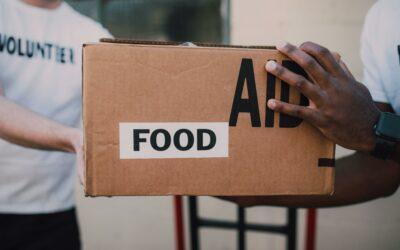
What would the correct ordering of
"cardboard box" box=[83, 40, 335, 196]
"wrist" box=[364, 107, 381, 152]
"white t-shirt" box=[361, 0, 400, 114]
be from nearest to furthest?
"cardboard box" box=[83, 40, 335, 196] → "wrist" box=[364, 107, 381, 152] → "white t-shirt" box=[361, 0, 400, 114]

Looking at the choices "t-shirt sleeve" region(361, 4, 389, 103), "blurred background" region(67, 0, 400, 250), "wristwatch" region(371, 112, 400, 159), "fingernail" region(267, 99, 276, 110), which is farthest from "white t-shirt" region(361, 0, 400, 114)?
"blurred background" region(67, 0, 400, 250)

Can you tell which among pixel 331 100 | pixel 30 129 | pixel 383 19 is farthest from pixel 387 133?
pixel 30 129

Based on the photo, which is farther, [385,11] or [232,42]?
[232,42]

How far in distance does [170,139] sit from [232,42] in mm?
1326

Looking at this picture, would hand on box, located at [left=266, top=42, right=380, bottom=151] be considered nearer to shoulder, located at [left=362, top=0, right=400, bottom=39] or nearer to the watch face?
the watch face

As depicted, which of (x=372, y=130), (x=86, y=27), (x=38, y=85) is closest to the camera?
(x=372, y=130)

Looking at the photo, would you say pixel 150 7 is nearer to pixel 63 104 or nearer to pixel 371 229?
pixel 63 104

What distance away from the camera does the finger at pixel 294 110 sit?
30.7 inches

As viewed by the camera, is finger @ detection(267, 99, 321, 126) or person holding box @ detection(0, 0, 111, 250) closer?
finger @ detection(267, 99, 321, 126)

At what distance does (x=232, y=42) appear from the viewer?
2.01 meters

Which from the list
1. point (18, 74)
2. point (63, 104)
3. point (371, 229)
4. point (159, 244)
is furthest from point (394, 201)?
point (18, 74)

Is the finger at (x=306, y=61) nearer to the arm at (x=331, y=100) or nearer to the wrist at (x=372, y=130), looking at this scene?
the arm at (x=331, y=100)

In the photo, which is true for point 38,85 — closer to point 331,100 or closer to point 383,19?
point 331,100

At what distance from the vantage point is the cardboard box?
29.9 inches
